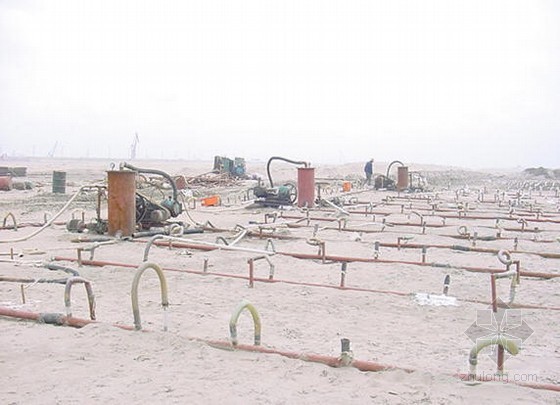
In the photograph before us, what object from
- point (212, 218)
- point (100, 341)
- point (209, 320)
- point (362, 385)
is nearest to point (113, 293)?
point (209, 320)

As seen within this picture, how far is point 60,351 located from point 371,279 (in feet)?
14.2

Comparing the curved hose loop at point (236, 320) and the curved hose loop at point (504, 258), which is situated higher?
the curved hose loop at point (504, 258)

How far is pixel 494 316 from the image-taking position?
18.9 feet

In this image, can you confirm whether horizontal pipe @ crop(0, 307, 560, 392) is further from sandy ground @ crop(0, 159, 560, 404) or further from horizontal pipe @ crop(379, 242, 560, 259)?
horizontal pipe @ crop(379, 242, 560, 259)

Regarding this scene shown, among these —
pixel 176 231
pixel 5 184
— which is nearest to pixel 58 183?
pixel 5 184

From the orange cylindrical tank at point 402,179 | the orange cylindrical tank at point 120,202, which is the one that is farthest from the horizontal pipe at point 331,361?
the orange cylindrical tank at point 402,179

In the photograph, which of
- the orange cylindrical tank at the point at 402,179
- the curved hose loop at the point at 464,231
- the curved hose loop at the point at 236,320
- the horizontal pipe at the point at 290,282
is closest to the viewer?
the curved hose loop at the point at 236,320

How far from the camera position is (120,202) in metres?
10.7

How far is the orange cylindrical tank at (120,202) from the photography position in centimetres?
1066

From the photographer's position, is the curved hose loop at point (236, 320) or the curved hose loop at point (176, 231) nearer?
the curved hose loop at point (236, 320)

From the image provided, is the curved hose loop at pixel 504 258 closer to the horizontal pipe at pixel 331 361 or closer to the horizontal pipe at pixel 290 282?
the horizontal pipe at pixel 290 282

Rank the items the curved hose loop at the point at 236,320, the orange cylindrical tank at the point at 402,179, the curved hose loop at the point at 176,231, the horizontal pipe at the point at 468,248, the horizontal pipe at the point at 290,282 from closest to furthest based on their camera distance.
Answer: the curved hose loop at the point at 236,320, the horizontal pipe at the point at 290,282, the horizontal pipe at the point at 468,248, the curved hose loop at the point at 176,231, the orange cylindrical tank at the point at 402,179

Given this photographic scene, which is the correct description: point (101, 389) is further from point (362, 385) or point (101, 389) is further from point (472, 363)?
point (472, 363)

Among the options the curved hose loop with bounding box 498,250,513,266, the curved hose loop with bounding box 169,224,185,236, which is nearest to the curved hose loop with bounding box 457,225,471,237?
the curved hose loop with bounding box 498,250,513,266
